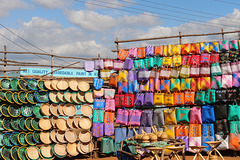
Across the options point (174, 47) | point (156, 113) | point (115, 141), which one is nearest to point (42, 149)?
point (115, 141)

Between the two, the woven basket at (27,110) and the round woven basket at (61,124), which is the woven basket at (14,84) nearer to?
the woven basket at (27,110)

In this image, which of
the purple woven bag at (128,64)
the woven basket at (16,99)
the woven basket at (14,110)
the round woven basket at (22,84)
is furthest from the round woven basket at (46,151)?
the purple woven bag at (128,64)

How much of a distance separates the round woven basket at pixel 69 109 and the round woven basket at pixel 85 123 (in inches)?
12.4

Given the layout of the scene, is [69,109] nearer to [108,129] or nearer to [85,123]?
[85,123]

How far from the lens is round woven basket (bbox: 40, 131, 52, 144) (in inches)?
324

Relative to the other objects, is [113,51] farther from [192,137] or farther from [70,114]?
[192,137]

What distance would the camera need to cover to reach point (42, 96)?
8.40 m

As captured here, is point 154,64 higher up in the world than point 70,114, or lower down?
higher up

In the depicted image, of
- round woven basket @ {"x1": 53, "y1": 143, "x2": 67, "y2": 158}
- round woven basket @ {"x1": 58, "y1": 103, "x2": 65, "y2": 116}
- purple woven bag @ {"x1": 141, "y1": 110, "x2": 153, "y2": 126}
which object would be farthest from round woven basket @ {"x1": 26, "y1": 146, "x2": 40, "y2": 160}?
purple woven bag @ {"x1": 141, "y1": 110, "x2": 153, "y2": 126}

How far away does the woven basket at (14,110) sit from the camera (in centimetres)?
820

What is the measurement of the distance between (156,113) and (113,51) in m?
2.28

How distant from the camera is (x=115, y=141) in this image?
8688mm

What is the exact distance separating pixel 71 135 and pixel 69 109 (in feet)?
2.34

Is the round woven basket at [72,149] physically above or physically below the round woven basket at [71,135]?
below
